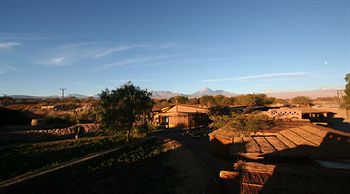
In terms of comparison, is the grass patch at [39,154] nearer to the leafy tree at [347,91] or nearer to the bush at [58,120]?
the bush at [58,120]

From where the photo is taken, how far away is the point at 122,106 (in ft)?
77.4

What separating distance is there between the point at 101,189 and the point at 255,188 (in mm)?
10848

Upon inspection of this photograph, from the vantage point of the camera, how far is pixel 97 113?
76.4 feet

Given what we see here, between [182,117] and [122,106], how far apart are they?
19.1 m

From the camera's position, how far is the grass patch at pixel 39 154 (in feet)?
51.0

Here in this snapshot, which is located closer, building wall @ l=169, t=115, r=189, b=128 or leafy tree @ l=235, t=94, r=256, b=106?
building wall @ l=169, t=115, r=189, b=128

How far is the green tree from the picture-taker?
75.4ft

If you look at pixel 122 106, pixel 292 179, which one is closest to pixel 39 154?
pixel 122 106

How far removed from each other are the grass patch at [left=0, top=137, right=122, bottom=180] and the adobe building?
16.5 meters

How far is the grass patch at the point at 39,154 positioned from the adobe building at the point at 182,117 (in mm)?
16470

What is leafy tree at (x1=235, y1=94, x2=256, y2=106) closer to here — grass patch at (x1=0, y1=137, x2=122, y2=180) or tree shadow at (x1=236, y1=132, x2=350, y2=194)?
grass patch at (x1=0, y1=137, x2=122, y2=180)

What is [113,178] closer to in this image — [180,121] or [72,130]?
[72,130]

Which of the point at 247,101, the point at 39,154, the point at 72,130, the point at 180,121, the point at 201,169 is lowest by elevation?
the point at 201,169

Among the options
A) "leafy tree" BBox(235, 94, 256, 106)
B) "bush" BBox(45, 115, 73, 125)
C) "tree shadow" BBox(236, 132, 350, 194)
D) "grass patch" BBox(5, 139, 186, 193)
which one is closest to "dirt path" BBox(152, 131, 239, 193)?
"grass patch" BBox(5, 139, 186, 193)
